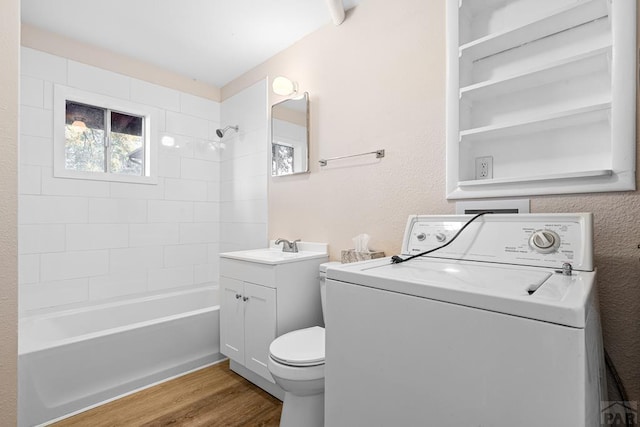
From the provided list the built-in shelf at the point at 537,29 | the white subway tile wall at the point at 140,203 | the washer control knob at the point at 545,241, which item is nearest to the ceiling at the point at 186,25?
the white subway tile wall at the point at 140,203

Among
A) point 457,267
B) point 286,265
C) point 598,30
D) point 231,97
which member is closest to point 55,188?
point 231,97

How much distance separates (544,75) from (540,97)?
0.31ft

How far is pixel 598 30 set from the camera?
1.19 meters

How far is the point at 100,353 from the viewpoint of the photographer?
1.81 metres

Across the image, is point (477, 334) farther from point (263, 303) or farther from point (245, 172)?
point (245, 172)

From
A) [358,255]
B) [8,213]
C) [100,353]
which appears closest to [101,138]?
[8,213]

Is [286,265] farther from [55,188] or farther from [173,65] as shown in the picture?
[173,65]

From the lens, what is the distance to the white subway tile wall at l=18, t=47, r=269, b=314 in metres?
2.18

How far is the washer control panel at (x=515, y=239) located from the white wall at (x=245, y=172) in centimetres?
163

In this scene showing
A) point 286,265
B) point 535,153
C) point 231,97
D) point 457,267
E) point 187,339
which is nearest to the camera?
point 457,267

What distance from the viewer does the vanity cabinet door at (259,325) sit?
1.79m

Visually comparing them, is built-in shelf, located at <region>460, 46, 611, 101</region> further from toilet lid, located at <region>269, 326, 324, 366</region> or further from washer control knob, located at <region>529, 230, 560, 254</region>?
toilet lid, located at <region>269, 326, 324, 366</region>

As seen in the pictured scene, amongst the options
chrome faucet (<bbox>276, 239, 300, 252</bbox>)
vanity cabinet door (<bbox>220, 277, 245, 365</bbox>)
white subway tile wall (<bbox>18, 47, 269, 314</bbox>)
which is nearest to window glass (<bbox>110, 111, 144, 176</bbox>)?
white subway tile wall (<bbox>18, 47, 269, 314</bbox>)

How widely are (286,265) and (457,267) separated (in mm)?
1020
